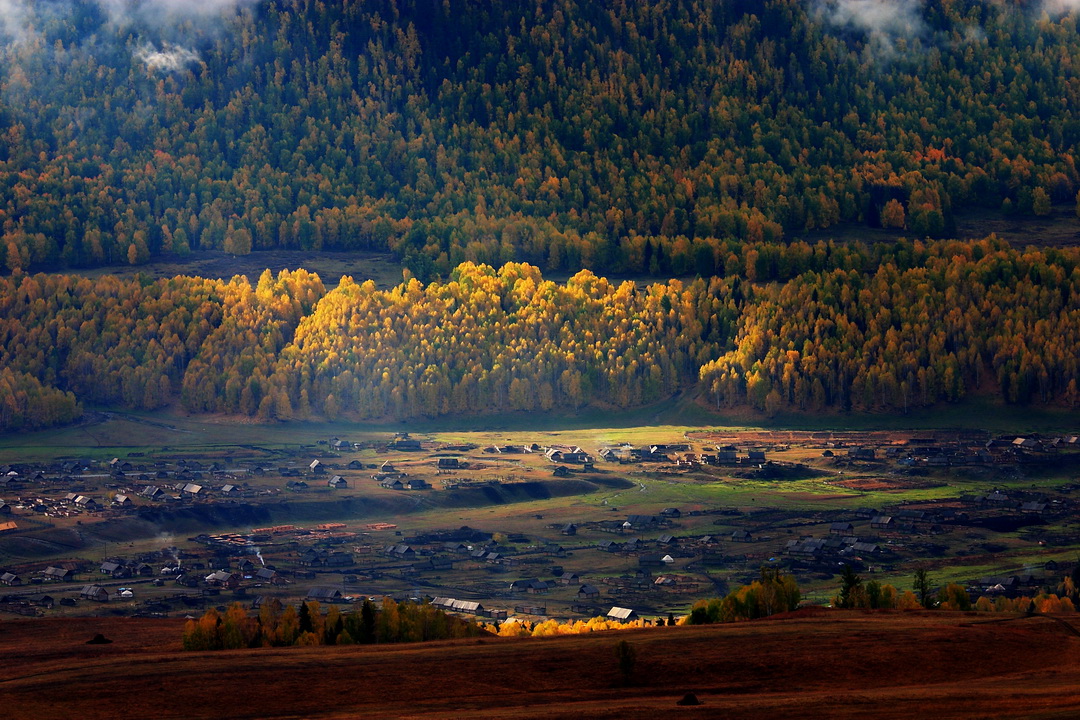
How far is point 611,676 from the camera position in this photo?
99000 mm

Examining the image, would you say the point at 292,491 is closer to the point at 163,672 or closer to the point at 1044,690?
the point at 163,672

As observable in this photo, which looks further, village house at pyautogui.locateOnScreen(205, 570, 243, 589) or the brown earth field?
village house at pyautogui.locateOnScreen(205, 570, 243, 589)

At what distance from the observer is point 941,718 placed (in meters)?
87.5

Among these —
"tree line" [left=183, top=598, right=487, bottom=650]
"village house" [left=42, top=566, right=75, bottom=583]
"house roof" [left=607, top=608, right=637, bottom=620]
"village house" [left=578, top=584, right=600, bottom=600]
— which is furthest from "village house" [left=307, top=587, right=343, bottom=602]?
"tree line" [left=183, top=598, right=487, bottom=650]

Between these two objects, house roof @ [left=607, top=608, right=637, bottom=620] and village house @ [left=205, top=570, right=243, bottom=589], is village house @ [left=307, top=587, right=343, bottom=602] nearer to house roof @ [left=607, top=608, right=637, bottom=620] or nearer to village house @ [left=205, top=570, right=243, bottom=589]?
village house @ [left=205, top=570, right=243, bottom=589]

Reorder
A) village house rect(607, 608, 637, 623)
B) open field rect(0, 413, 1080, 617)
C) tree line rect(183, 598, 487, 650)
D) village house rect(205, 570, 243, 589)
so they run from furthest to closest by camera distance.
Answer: village house rect(205, 570, 243, 589)
open field rect(0, 413, 1080, 617)
village house rect(607, 608, 637, 623)
tree line rect(183, 598, 487, 650)

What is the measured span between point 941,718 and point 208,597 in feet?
246

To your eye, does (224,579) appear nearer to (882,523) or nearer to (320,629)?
(320,629)

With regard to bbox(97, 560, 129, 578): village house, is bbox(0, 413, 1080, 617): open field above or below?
above

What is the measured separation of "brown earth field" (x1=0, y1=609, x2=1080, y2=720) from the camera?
91.6 meters

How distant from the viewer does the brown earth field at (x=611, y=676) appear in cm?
9156

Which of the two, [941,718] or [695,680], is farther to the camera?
[695,680]

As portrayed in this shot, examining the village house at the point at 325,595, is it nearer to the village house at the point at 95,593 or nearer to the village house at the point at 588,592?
the village house at the point at 95,593

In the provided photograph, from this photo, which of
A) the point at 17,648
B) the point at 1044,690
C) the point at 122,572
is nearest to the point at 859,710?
the point at 1044,690
